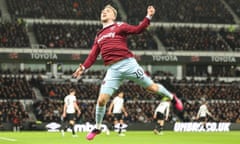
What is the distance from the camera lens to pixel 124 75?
13016mm

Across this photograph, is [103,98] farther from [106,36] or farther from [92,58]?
[106,36]

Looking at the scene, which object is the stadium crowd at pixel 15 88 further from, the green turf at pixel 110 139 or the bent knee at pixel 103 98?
the bent knee at pixel 103 98

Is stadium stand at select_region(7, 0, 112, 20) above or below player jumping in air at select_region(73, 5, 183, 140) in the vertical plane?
above

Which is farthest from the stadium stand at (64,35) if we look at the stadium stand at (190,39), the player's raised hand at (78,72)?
the player's raised hand at (78,72)

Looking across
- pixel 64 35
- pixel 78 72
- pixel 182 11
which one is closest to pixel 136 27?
pixel 78 72

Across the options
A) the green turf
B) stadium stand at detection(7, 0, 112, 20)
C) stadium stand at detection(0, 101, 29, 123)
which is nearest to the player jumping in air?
the green turf

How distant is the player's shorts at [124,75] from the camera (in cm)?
1291

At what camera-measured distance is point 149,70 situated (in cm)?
5288

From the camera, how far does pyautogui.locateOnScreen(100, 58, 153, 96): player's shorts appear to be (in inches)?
508

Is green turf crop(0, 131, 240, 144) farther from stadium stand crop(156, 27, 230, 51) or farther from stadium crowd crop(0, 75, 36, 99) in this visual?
stadium stand crop(156, 27, 230, 51)

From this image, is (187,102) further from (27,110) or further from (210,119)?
(27,110)

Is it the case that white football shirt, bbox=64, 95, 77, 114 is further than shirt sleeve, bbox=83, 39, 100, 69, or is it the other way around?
white football shirt, bbox=64, 95, 77, 114

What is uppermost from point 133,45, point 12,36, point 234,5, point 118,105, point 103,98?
point 234,5

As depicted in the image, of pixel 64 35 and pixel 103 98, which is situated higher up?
pixel 64 35
